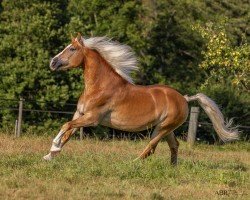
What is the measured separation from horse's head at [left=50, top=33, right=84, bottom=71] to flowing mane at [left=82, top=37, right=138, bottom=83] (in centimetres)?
15

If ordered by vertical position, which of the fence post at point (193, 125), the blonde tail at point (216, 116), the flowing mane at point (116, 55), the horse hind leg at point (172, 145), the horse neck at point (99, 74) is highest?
the flowing mane at point (116, 55)

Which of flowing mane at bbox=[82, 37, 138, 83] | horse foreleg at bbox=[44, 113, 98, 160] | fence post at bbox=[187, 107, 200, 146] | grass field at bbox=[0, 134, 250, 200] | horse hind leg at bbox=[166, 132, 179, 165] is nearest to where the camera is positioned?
grass field at bbox=[0, 134, 250, 200]

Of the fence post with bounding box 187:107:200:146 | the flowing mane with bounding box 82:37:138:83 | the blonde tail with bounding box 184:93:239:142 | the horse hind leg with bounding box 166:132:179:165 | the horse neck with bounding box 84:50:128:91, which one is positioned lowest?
the fence post with bounding box 187:107:200:146

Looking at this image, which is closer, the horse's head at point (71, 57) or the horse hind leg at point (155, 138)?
the horse hind leg at point (155, 138)

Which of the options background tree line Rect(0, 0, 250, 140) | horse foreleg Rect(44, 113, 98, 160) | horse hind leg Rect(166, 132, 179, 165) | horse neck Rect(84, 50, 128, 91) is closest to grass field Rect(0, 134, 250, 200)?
horse foreleg Rect(44, 113, 98, 160)

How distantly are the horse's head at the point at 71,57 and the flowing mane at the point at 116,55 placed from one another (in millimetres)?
149

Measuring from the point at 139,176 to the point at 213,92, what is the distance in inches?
692

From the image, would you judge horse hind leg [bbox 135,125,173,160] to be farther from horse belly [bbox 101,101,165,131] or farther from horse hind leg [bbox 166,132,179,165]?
horse hind leg [bbox 166,132,179,165]

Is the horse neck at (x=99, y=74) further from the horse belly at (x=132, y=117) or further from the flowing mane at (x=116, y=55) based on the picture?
the horse belly at (x=132, y=117)

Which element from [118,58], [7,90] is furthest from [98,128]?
[118,58]

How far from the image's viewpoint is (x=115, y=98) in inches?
448

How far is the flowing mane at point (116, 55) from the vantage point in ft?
38.8

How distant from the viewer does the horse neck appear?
11445mm

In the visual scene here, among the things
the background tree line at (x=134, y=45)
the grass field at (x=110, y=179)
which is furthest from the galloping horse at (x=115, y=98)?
the background tree line at (x=134, y=45)
